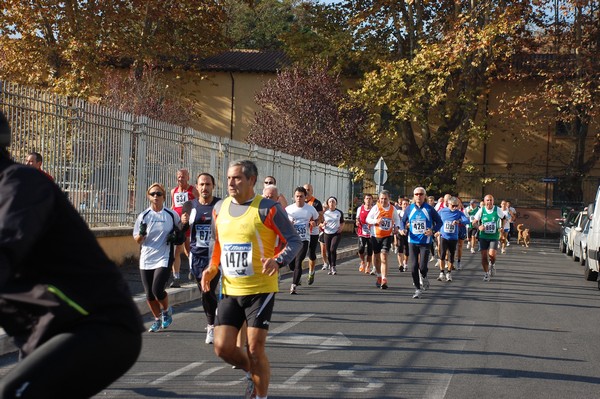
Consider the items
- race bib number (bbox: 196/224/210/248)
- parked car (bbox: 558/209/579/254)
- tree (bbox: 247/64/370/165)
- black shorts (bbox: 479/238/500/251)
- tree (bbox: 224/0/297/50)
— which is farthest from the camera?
tree (bbox: 224/0/297/50)

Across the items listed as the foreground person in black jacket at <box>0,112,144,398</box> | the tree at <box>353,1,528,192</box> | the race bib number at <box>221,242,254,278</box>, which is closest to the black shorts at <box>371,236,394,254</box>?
the race bib number at <box>221,242,254,278</box>

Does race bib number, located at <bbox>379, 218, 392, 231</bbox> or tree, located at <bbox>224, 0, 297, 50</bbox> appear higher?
tree, located at <bbox>224, 0, 297, 50</bbox>

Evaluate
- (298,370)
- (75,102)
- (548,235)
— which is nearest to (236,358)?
(298,370)

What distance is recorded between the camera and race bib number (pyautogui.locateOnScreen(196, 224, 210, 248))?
10.9 m

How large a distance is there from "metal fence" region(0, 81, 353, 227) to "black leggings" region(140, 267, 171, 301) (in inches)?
153

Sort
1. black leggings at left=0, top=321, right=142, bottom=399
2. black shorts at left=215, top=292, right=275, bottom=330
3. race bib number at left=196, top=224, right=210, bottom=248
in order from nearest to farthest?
black leggings at left=0, top=321, right=142, bottom=399
black shorts at left=215, top=292, right=275, bottom=330
race bib number at left=196, top=224, right=210, bottom=248

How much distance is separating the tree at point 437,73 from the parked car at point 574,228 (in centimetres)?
888

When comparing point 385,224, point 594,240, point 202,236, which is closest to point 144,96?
point 385,224

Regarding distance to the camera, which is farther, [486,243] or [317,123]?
[317,123]

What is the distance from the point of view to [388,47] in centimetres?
4566

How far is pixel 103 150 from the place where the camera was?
17.5m

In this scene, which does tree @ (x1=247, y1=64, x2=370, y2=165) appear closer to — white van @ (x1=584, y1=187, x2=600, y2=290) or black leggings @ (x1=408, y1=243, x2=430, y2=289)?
white van @ (x1=584, y1=187, x2=600, y2=290)

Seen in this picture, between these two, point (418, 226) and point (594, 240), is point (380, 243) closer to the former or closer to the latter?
point (418, 226)

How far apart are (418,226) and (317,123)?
97.1 feet
